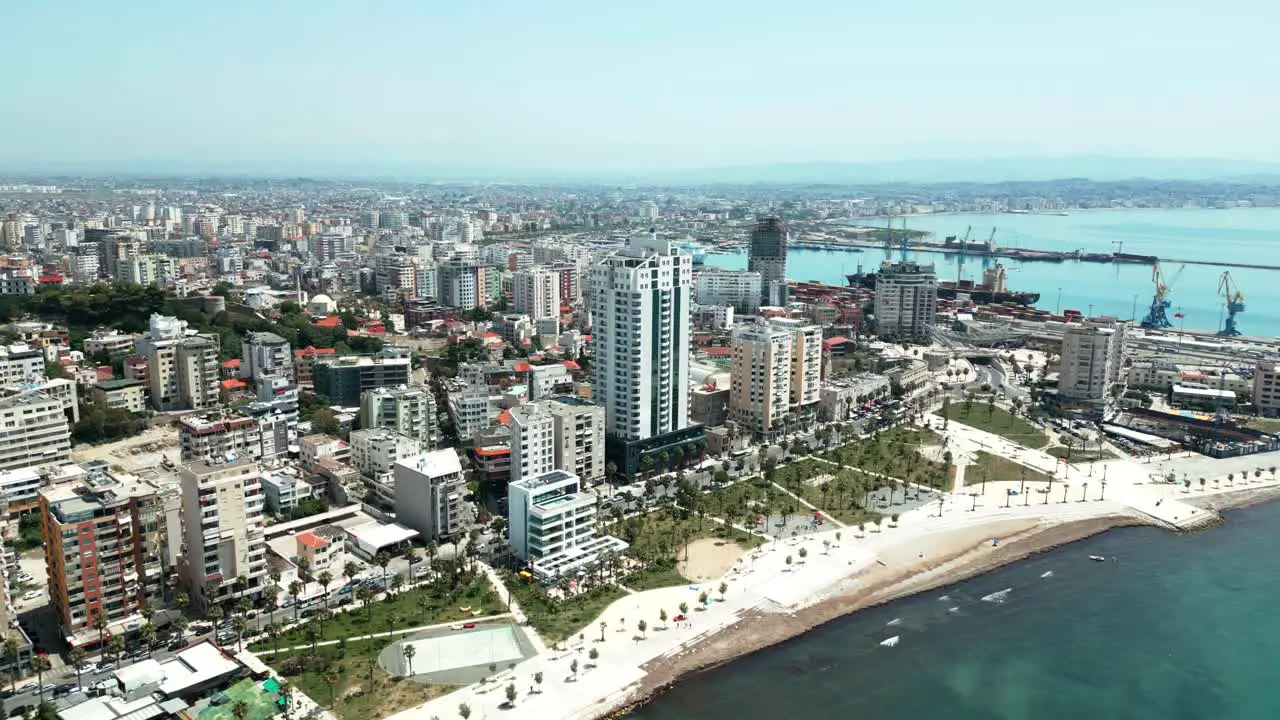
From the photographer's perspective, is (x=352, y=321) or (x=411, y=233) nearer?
(x=352, y=321)

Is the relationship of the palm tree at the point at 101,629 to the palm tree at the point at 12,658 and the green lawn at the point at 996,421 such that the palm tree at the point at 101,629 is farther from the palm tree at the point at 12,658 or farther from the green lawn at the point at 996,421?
the green lawn at the point at 996,421

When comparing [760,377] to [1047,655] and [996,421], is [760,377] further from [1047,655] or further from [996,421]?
[1047,655]

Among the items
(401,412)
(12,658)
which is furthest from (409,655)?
(401,412)

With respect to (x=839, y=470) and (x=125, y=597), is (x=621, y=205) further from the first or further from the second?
(x=125, y=597)

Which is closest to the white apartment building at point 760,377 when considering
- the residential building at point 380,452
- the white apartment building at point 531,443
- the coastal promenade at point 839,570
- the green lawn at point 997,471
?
the coastal promenade at point 839,570

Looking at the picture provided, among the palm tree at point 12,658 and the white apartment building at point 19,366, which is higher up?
the white apartment building at point 19,366

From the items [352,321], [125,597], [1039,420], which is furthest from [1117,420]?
[352,321]
